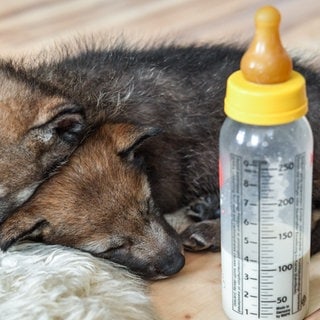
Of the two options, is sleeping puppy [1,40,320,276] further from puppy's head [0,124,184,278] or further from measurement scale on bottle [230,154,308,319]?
measurement scale on bottle [230,154,308,319]

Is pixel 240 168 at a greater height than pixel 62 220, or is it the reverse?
pixel 240 168

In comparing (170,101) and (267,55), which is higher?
(267,55)

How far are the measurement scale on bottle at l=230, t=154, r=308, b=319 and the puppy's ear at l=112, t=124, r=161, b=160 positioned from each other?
0.41 m

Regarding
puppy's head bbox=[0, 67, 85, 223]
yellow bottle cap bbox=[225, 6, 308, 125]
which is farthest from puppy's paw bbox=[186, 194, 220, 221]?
yellow bottle cap bbox=[225, 6, 308, 125]

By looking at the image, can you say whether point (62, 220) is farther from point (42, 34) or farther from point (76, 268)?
point (42, 34)

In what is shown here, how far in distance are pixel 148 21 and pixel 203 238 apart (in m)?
1.81

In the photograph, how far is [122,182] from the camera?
7.32ft

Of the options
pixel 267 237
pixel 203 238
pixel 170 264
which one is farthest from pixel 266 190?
pixel 203 238

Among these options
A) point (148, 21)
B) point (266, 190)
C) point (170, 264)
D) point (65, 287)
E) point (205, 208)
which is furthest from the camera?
point (148, 21)

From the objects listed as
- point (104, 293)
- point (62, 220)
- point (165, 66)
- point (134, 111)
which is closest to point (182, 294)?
point (104, 293)

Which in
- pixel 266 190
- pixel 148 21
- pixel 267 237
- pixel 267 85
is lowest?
pixel 148 21

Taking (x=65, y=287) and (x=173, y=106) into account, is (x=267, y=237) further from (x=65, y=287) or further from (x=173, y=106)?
(x=173, y=106)

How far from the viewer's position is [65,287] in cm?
214

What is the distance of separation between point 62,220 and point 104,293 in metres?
0.20
